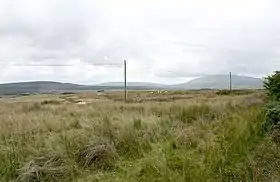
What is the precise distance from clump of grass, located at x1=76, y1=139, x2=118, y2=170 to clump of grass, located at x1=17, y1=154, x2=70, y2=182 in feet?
1.84

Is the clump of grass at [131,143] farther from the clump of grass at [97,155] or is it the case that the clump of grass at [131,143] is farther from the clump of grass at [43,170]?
the clump of grass at [43,170]

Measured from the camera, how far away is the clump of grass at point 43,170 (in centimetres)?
764

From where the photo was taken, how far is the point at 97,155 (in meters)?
8.70

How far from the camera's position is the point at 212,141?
920 cm

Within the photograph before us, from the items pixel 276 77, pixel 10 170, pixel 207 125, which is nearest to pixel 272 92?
pixel 276 77

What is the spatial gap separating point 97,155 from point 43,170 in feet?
4.26

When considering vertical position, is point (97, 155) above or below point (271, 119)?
below

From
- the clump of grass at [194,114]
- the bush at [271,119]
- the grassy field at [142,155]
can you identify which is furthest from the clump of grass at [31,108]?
the bush at [271,119]

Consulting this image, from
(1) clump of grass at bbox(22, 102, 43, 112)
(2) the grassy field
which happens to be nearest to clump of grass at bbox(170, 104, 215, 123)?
(2) the grassy field

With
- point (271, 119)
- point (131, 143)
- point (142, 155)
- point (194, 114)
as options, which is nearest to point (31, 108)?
point (194, 114)

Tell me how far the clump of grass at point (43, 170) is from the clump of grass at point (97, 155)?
562 millimetres

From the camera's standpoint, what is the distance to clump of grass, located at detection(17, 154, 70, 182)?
764cm

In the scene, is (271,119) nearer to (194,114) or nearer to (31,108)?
(194,114)

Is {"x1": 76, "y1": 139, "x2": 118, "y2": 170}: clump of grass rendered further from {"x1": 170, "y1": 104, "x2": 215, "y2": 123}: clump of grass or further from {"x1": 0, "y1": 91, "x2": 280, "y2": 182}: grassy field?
{"x1": 170, "y1": 104, "x2": 215, "y2": 123}: clump of grass
